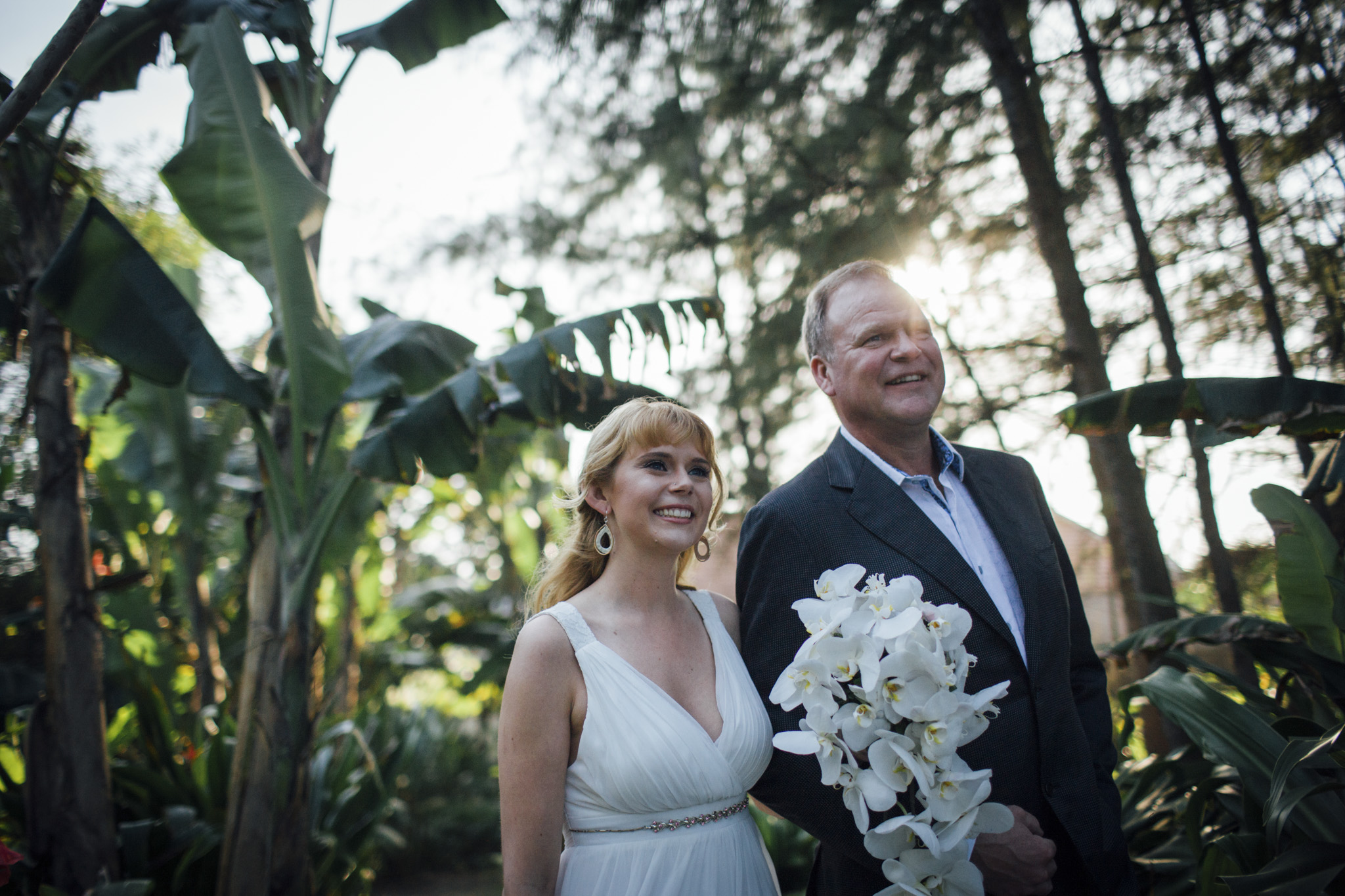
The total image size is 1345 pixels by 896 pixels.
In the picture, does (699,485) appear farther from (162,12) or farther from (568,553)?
(162,12)

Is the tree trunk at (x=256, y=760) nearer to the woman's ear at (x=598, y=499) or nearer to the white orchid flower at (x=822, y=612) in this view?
the woman's ear at (x=598, y=499)

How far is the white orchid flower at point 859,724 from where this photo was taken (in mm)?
1272

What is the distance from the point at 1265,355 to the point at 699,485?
4209mm

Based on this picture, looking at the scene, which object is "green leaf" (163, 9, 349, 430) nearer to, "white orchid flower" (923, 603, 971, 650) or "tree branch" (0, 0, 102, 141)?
"tree branch" (0, 0, 102, 141)

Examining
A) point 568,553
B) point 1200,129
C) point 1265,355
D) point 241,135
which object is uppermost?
point 1200,129

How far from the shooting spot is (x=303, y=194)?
3.35 metres

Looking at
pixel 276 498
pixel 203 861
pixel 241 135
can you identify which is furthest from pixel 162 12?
pixel 203 861

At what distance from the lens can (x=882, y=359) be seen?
6.72ft

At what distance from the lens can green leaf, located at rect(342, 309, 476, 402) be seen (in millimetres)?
3637

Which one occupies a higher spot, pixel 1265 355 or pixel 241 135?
pixel 241 135

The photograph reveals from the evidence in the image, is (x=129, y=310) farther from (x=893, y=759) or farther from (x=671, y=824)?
(x=893, y=759)

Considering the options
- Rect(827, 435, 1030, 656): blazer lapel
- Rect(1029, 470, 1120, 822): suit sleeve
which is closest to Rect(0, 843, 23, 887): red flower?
Rect(827, 435, 1030, 656): blazer lapel

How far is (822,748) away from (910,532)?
77 cm

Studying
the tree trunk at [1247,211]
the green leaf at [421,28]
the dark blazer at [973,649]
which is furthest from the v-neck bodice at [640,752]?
the green leaf at [421,28]
